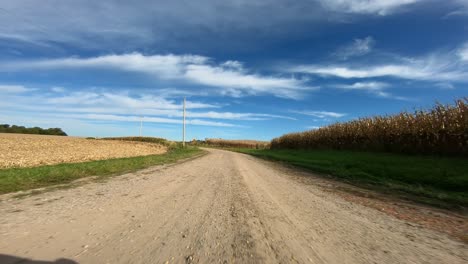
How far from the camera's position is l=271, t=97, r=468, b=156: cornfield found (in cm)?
1556

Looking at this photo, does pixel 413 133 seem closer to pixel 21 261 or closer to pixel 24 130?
pixel 21 261

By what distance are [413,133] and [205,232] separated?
18719mm

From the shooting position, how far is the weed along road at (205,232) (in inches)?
147

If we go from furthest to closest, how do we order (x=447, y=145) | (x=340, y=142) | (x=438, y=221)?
1. (x=340, y=142)
2. (x=447, y=145)
3. (x=438, y=221)

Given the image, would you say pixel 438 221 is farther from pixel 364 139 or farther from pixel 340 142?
pixel 340 142

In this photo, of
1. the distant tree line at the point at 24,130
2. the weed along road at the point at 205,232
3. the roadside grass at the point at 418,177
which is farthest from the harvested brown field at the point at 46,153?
the distant tree line at the point at 24,130

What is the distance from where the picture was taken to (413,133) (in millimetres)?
18672

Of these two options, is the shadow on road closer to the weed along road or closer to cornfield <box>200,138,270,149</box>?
the weed along road

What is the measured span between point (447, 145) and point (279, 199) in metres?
13.5

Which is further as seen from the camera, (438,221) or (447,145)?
(447,145)

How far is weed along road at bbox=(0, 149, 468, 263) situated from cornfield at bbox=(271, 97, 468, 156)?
1220 cm

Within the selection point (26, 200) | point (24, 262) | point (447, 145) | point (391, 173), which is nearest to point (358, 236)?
point (24, 262)

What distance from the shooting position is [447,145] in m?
15.9

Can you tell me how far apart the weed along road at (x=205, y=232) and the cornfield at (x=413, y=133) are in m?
12.2
